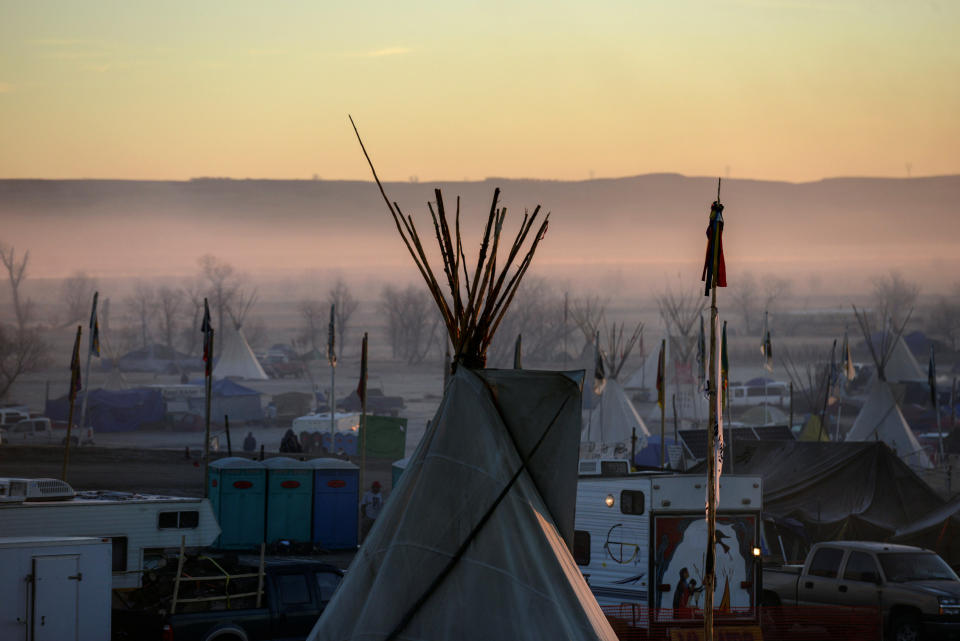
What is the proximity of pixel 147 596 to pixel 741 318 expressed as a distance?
132 m

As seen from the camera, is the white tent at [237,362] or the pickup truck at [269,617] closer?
the pickup truck at [269,617]

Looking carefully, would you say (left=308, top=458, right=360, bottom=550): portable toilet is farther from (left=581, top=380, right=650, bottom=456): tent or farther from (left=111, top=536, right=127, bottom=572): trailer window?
(left=581, top=380, right=650, bottom=456): tent

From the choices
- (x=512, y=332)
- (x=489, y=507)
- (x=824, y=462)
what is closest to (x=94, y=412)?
(x=824, y=462)

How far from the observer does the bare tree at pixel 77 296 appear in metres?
134

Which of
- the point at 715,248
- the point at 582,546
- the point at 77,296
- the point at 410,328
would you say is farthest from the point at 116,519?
the point at 77,296

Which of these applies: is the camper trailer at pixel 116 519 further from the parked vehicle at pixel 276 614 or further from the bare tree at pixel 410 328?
the bare tree at pixel 410 328

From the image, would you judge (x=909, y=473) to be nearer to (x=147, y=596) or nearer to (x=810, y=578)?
(x=810, y=578)

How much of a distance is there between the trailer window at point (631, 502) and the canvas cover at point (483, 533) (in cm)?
657

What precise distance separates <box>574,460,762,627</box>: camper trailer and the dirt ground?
55.6ft

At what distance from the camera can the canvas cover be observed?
884cm

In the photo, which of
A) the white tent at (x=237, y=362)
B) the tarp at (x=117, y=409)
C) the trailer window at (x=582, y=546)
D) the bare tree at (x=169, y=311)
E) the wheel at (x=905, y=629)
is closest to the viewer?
Result: the wheel at (x=905, y=629)

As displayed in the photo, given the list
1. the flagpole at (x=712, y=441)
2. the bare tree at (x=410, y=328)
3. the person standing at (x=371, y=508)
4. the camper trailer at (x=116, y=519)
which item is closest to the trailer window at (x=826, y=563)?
the flagpole at (x=712, y=441)

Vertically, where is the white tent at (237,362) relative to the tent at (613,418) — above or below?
above

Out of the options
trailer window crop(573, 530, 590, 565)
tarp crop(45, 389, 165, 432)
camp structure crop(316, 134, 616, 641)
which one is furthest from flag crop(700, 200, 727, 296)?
tarp crop(45, 389, 165, 432)
